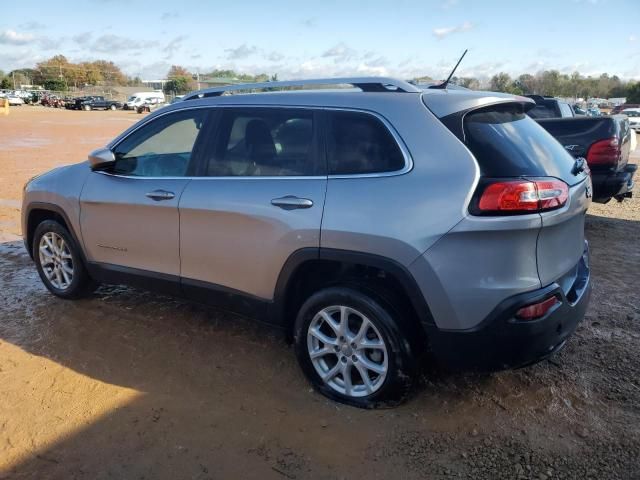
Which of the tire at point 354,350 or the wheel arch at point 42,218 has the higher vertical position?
the wheel arch at point 42,218

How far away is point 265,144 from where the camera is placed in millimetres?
3479

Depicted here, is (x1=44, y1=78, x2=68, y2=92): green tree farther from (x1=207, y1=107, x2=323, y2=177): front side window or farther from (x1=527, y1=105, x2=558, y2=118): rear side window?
(x1=207, y1=107, x2=323, y2=177): front side window

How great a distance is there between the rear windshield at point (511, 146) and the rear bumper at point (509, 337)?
61cm

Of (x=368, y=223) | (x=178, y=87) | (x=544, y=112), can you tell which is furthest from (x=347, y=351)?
(x=178, y=87)

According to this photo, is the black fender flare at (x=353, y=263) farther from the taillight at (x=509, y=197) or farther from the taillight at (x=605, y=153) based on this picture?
the taillight at (x=605, y=153)

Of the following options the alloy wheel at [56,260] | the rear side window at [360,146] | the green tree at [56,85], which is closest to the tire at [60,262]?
the alloy wheel at [56,260]

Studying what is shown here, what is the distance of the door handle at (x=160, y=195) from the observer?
148 inches

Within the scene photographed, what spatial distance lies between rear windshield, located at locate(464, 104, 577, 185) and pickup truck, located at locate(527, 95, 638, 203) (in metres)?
3.82

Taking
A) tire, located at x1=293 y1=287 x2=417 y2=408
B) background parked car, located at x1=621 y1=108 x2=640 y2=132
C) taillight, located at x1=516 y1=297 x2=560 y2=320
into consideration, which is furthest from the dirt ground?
background parked car, located at x1=621 y1=108 x2=640 y2=132

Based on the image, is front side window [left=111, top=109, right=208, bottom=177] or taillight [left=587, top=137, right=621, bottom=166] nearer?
front side window [left=111, top=109, right=208, bottom=177]

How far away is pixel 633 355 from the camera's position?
3.74 meters

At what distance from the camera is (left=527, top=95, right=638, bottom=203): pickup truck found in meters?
6.64

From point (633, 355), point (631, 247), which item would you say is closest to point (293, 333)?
point (633, 355)

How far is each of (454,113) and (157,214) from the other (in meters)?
2.11
